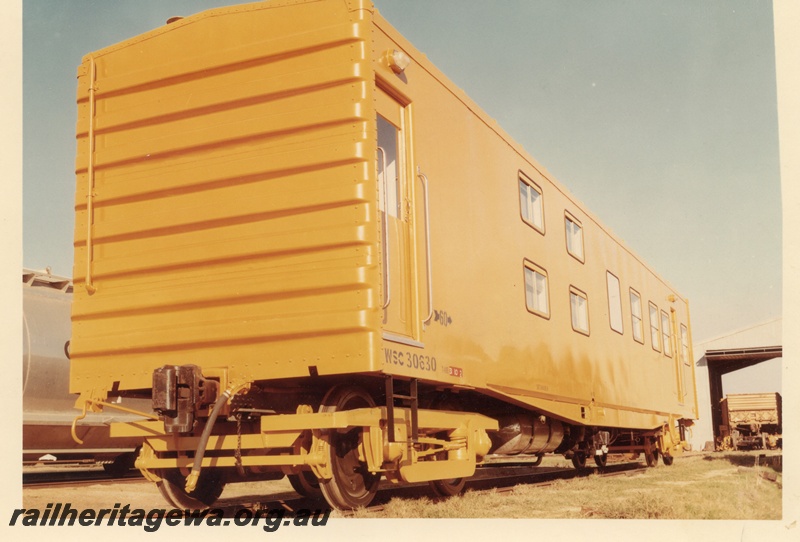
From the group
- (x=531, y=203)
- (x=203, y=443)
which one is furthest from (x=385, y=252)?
(x=531, y=203)

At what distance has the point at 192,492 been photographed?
6.77 metres

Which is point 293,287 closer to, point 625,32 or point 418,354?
point 418,354

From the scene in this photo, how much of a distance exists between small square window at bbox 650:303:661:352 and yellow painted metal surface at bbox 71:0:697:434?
7.52 m

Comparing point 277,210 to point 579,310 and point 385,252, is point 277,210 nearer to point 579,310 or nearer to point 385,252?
A: point 385,252

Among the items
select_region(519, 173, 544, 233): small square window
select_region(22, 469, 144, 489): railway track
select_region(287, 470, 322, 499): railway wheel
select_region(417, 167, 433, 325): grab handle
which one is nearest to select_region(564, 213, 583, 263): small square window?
select_region(519, 173, 544, 233): small square window

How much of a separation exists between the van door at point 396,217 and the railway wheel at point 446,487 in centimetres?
207

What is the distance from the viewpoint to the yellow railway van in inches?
223

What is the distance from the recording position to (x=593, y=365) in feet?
34.4

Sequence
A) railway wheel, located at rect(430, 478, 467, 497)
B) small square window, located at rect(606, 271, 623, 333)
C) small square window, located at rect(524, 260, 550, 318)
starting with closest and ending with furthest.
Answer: railway wheel, located at rect(430, 478, 467, 497) < small square window, located at rect(524, 260, 550, 318) < small square window, located at rect(606, 271, 623, 333)

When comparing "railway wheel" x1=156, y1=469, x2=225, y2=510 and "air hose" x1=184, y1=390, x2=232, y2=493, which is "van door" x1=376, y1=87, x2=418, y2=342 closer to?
"air hose" x1=184, y1=390, x2=232, y2=493

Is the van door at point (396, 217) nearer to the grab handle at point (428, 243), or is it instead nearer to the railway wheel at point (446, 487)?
the grab handle at point (428, 243)

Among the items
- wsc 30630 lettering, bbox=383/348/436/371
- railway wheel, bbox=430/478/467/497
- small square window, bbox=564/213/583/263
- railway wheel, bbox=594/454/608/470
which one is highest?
small square window, bbox=564/213/583/263

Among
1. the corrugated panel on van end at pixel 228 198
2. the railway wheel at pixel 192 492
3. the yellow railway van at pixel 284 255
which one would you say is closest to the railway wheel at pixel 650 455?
the yellow railway van at pixel 284 255

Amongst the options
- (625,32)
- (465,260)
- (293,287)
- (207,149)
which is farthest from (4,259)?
(625,32)
